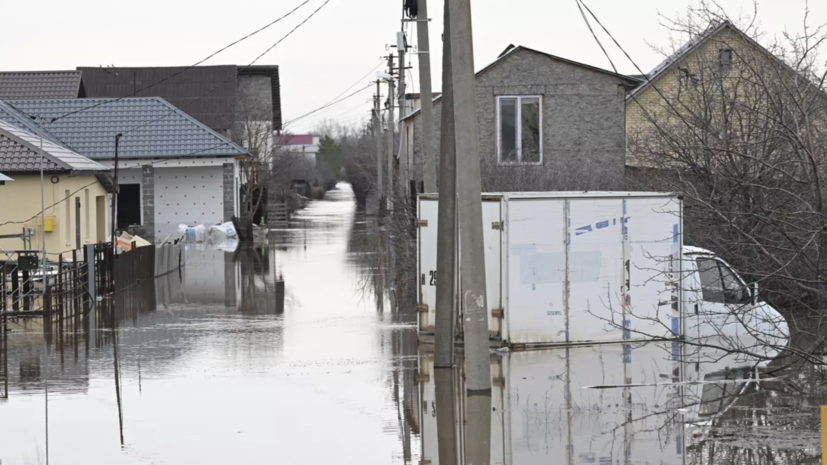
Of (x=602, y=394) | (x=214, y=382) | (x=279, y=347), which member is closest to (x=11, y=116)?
(x=279, y=347)

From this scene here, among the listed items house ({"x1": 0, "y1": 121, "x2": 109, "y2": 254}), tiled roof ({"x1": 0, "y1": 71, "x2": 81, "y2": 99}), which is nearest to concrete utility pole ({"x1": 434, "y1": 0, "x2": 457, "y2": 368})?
house ({"x1": 0, "y1": 121, "x2": 109, "y2": 254})

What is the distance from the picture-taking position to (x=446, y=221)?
12.0m

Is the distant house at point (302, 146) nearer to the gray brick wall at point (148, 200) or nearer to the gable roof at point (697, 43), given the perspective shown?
the gray brick wall at point (148, 200)

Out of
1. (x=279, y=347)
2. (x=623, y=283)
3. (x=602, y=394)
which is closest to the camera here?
(x=602, y=394)

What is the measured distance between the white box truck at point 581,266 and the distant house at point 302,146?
4280 cm

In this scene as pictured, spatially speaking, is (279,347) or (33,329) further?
(33,329)

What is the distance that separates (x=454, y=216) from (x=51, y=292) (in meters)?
9.07

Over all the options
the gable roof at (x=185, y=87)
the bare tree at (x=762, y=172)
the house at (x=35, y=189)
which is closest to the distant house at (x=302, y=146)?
the gable roof at (x=185, y=87)

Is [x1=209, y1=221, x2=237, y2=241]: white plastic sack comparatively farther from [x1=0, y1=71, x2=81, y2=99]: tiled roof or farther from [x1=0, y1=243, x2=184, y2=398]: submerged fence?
[x1=0, y1=243, x2=184, y2=398]: submerged fence

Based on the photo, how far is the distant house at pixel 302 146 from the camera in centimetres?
6047

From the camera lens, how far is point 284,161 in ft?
179

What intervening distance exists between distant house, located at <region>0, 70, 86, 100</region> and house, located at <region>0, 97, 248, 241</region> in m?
4.54

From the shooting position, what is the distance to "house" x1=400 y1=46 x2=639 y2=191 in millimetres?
28344

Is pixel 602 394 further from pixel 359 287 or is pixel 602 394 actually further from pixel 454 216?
pixel 359 287
